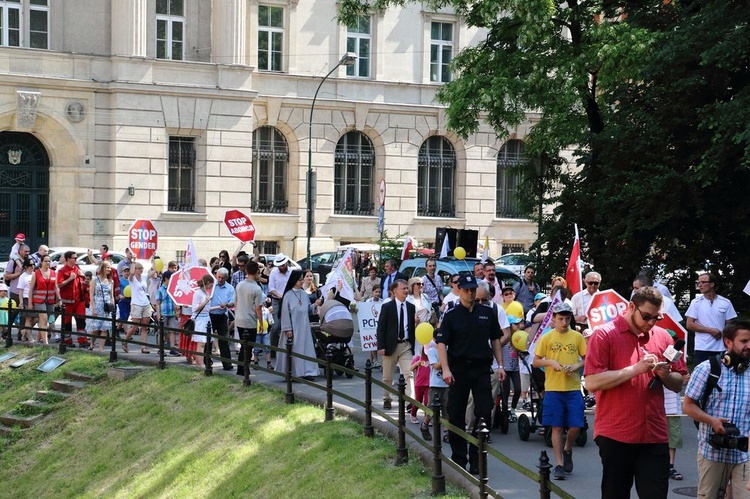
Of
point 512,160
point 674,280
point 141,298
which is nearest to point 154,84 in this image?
point 512,160

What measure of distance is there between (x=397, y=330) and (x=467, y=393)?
414 centimetres

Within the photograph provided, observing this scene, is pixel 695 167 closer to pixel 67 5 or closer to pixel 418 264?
pixel 418 264

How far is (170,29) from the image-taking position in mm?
42438

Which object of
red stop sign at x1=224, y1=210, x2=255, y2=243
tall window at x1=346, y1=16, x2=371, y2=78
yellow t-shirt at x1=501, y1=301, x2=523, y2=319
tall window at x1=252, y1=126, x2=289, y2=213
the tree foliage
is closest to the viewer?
yellow t-shirt at x1=501, y1=301, x2=523, y2=319

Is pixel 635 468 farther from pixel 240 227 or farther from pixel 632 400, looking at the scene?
pixel 240 227

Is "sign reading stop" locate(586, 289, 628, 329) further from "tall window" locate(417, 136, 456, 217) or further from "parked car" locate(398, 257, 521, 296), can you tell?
"tall window" locate(417, 136, 456, 217)

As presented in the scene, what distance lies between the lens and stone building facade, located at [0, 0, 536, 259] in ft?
134

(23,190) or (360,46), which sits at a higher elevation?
(360,46)

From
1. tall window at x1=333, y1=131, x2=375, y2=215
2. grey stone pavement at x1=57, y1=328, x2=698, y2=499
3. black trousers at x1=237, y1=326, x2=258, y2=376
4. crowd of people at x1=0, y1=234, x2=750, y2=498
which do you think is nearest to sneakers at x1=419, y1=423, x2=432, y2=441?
crowd of people at x1=0, y1=234, x2=750, y2=498

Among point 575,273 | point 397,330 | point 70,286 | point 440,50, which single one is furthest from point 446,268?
point 440,50

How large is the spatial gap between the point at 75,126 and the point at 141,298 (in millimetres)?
19017

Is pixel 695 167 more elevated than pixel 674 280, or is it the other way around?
pixel 695 167

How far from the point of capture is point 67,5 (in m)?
40.7

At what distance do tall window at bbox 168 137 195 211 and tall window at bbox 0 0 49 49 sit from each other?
5.66 m
